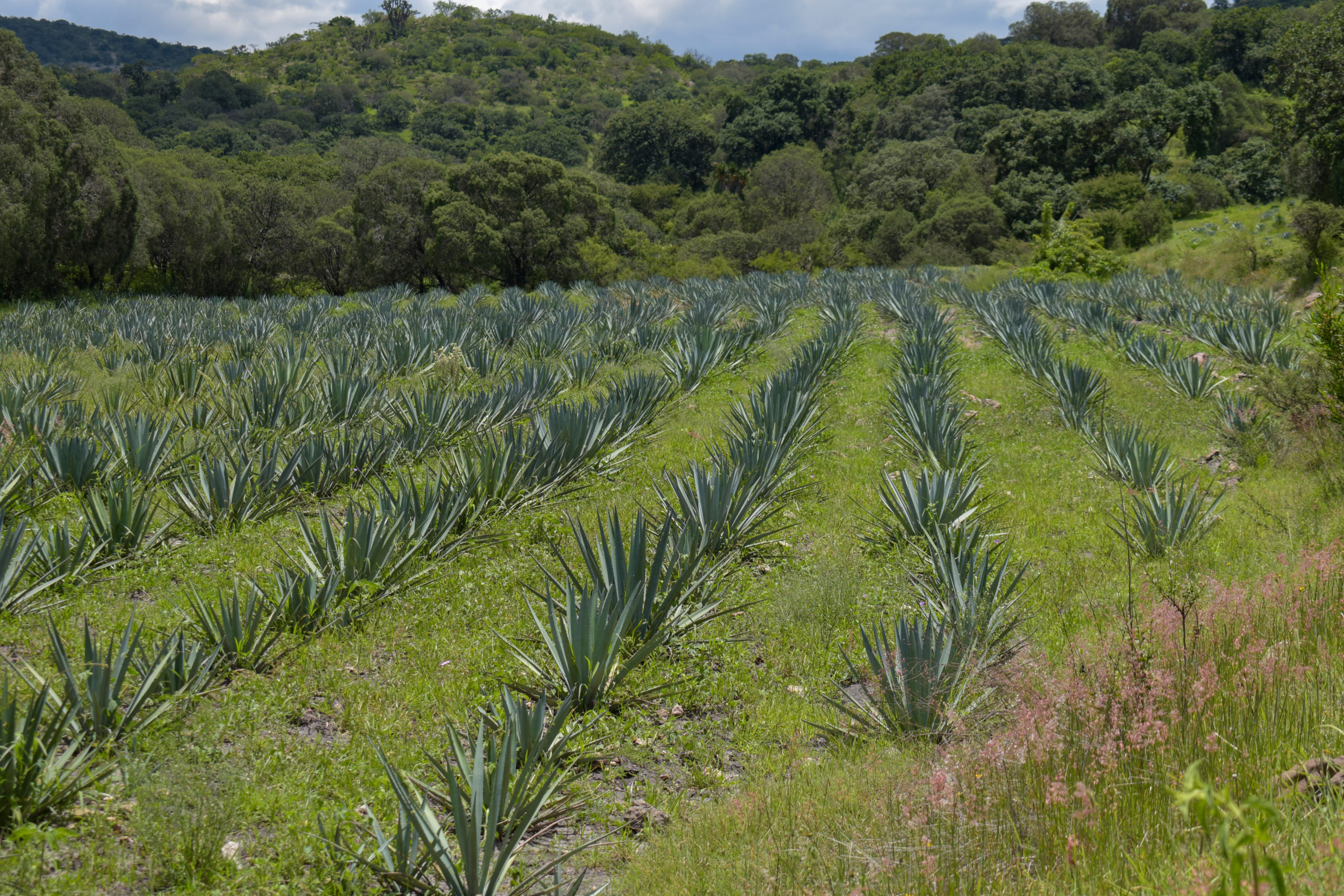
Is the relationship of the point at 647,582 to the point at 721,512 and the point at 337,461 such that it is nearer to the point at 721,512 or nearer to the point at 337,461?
the point at 721,512

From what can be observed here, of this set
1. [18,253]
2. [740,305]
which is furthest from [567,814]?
[18,253]

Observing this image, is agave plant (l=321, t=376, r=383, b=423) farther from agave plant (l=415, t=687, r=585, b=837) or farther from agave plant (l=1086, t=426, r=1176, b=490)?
agave plant (l=1086, t=426, r=1176, b=490)

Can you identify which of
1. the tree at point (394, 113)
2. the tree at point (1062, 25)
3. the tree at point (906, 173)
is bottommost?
the tree at point (906, 173)

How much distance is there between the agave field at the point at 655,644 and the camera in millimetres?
2254

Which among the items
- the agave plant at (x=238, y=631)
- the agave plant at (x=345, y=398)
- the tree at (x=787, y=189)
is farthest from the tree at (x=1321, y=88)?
the agave plant at (x=238, y=631)

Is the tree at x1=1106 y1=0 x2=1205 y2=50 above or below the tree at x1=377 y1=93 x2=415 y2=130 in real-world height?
above

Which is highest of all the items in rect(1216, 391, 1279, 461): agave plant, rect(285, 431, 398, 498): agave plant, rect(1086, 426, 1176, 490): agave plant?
rect(1216, 391, 1279, 461): agave plant

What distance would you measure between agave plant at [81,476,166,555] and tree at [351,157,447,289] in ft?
83.1

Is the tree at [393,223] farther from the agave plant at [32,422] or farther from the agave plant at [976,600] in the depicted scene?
the agave plant at [976,600]

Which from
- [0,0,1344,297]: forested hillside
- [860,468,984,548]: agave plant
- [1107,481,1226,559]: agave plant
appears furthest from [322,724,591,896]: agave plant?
[0,0,1344,297]: forested hillside

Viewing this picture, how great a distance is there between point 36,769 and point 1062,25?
308ft

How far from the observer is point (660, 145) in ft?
212

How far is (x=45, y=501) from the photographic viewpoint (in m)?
5.40

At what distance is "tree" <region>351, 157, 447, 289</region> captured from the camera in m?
28.6
